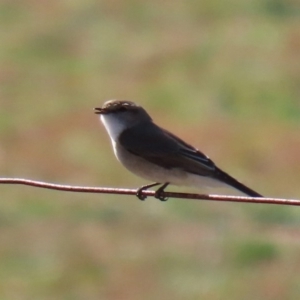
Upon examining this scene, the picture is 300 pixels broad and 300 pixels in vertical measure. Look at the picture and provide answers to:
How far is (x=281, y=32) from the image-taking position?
32.3 meters

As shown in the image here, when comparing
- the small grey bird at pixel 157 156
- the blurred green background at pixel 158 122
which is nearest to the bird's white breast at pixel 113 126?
the small grey bird at pixel 157 156

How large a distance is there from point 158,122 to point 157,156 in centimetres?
1607

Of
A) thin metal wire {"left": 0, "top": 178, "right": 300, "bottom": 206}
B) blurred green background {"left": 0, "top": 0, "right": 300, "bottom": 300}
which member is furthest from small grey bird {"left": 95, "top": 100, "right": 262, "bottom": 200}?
blurred green background {"left": 0, "top": 0, "right": 300, "bottom": 300}

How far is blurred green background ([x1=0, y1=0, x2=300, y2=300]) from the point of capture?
16.4m

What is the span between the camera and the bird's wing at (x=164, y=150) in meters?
8.34

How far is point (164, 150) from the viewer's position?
8555 millimetres

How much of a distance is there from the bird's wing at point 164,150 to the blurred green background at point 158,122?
695 centimetres

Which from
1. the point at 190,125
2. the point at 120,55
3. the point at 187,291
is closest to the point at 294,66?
the point at 120,55

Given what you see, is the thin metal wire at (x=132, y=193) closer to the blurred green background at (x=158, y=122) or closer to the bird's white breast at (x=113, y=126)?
the bird's white breast at (x=113, y=126)

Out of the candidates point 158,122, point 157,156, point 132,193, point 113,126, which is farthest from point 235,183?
point 158,122

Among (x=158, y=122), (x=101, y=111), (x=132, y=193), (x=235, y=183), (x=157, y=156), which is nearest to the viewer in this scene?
(x=132, y=193)

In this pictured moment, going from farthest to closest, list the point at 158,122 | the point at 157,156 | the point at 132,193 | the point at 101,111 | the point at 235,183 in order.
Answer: the point at 158,122
the point at 101,111
the point at 157,156
the point at 235,183
the point at 132,193

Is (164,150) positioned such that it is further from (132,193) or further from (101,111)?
(132,193)

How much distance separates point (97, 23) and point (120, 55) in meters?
2.80
